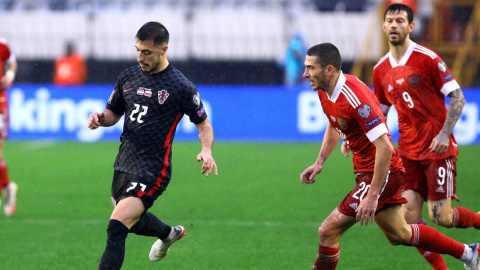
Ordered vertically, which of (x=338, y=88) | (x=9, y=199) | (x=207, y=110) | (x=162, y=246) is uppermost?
(x=338, y=88)

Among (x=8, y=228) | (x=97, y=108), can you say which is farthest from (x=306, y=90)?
(x=8, y=228)

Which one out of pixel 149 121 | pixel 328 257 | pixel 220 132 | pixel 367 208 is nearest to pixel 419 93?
pixel 367 208

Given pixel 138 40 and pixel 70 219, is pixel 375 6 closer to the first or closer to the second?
pixel 70 219

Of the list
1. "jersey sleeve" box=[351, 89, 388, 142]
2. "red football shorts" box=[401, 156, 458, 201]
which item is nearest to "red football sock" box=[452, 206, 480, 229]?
"red football shorts" box=[401, 156, 458, 201]

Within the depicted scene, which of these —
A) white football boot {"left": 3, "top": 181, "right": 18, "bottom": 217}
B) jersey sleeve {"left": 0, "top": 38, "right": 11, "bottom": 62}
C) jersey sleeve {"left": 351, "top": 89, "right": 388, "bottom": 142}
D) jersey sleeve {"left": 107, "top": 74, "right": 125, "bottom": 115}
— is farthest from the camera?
jersey sleeve {"left": 0, "top": 38, "right": 11, "bottom": 62}

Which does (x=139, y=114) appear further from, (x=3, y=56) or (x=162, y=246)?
(x=3, y=56)

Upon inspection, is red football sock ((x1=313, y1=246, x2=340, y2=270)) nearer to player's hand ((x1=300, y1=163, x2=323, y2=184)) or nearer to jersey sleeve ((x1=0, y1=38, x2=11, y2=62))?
player's hand ((x1=300, y1=163, x2=323, y2=184))

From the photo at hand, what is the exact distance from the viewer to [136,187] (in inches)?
187

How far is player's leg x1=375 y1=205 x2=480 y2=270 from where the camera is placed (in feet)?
15.3

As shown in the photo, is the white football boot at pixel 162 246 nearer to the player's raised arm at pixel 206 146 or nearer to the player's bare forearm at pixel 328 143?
the player's raised arm at pixel 206 146

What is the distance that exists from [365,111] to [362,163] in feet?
1.69

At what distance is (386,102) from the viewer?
5754 millimetres

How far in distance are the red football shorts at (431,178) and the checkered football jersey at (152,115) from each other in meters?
1.95

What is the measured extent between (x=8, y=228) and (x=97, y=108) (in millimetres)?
7189
